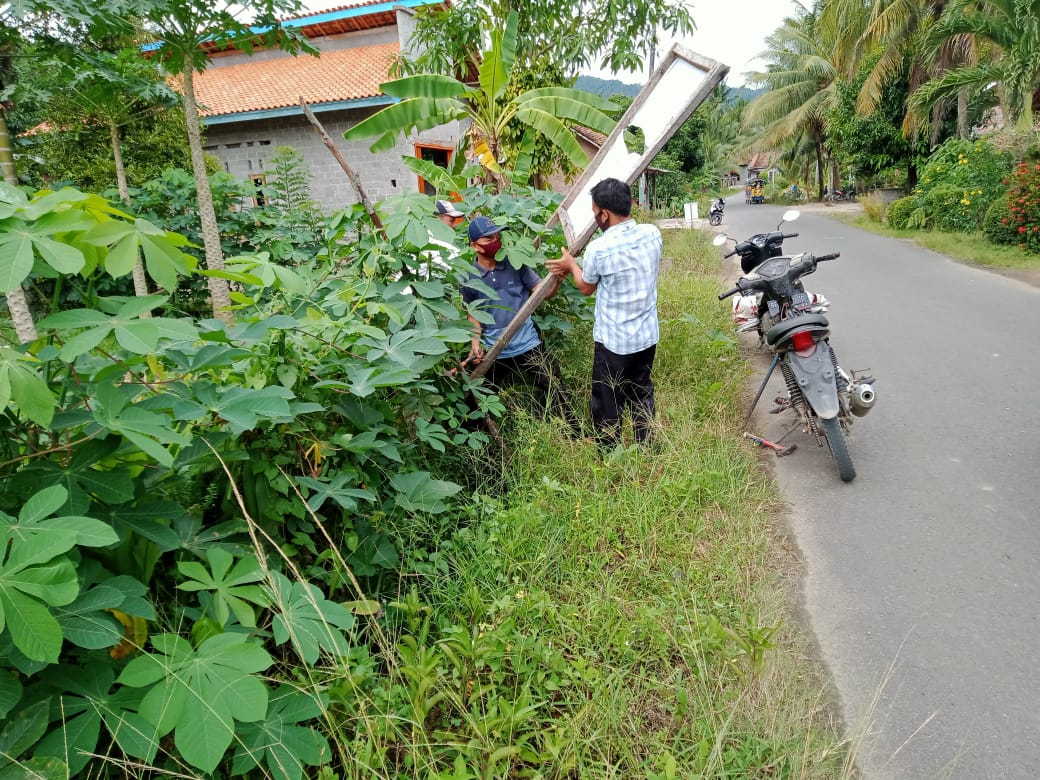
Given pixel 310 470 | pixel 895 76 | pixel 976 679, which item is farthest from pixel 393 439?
pixel 895 76

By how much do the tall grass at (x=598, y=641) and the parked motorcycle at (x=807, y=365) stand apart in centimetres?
61

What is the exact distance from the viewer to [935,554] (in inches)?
119

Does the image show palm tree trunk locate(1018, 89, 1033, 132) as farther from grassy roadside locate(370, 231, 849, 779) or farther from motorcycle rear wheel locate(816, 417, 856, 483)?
grassy roadside locate(370, 231, 849, 779)

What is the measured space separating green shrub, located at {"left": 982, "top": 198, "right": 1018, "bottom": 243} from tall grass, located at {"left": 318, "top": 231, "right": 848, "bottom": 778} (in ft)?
35.7

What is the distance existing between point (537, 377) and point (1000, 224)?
37.9ft

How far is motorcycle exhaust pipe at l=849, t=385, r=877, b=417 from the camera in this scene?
13.1 feet

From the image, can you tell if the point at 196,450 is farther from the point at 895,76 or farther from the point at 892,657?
the point at 895,76

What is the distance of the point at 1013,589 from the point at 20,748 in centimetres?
353

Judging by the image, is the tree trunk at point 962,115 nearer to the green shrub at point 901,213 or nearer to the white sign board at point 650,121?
the green shrub at point 901,213

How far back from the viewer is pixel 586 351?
5.09 m

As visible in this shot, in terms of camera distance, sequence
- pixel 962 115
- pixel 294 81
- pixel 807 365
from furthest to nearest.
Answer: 1. pixel 962 115
2. pixel 294 81
3. pixel 807 365

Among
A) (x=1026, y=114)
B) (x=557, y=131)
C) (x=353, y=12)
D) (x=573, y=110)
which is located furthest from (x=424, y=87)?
(x=1026, y=114)

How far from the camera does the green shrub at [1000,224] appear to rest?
36.1ft

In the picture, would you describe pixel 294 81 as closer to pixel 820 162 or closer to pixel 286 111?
pixel 286 111
